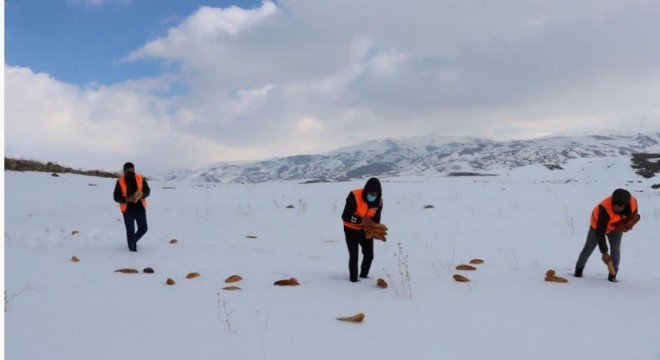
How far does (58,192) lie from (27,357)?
17049 millimetres

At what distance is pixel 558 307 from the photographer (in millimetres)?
6129

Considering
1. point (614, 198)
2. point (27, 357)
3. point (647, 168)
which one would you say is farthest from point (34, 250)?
point (647, 168)

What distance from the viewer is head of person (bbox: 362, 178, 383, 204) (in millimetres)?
7386

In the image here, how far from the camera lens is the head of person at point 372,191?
7386mm

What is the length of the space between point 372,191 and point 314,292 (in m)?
1.82

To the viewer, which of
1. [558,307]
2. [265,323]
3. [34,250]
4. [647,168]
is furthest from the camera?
[647,168]

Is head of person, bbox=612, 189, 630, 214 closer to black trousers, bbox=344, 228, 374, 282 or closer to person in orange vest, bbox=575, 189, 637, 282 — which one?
person in orange vest, bbox=575, 189, 637, 282

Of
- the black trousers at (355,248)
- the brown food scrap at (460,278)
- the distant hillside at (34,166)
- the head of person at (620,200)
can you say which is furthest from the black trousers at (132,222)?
the distant hillside at (34,166)

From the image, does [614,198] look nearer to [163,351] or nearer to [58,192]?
[163,351]

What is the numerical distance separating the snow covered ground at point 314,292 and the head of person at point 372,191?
90 centimetres

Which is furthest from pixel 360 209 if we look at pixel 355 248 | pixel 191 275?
pixel 191 275

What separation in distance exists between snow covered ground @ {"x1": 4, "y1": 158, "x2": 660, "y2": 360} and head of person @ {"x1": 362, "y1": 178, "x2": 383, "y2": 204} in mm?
903

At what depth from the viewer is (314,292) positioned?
6.87 meters

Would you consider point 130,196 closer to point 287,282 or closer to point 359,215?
point 287,282
